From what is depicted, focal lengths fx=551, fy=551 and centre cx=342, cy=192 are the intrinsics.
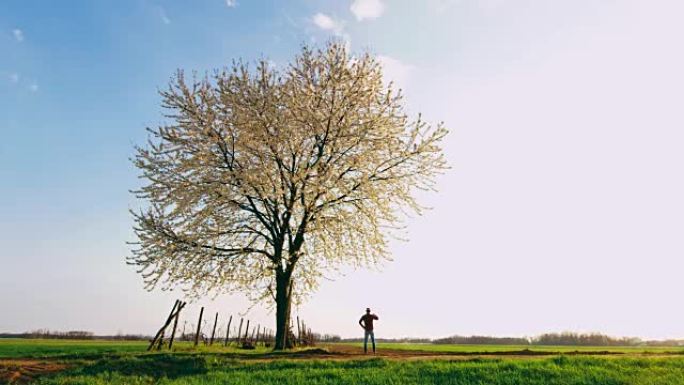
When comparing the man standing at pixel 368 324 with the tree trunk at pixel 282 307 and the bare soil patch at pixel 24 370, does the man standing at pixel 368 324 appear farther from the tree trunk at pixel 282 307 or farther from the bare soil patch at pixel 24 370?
the bare soil patch at pixel 24 370

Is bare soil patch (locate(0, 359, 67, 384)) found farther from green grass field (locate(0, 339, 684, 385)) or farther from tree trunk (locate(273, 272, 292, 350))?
tree trunk (locate(273, 272, 292, 350))

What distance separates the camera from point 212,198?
28047mm

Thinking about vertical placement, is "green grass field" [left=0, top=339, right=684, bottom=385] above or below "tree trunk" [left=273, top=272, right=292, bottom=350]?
below

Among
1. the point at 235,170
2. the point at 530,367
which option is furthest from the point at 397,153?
the point at 530,367

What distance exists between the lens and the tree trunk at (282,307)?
89.8ft

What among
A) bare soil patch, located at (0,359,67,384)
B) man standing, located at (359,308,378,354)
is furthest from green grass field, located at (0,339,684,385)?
man standing, located at (359,308,378,354)

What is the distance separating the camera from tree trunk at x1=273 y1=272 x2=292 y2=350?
27.4m

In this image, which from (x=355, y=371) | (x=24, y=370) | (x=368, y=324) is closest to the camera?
(x=355, y=371)

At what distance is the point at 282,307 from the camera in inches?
1097

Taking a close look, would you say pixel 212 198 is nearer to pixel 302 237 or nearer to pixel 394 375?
pixel 302 237

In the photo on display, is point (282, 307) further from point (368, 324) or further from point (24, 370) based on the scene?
point (24, 370)

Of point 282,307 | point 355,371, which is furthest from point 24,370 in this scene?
point 282,307

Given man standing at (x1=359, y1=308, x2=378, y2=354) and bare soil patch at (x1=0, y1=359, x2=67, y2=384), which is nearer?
bare soil patch at (x1=0, y1=359, x2=67, y2=384)

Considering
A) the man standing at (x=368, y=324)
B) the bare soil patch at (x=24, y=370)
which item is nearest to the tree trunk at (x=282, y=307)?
the man standing at (x=368, y=324)
